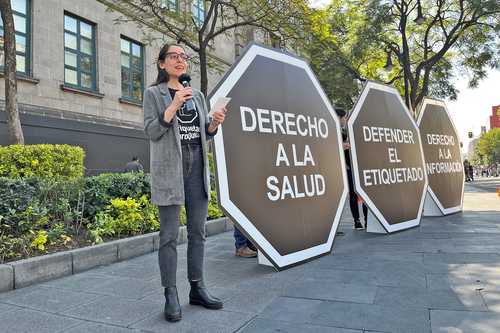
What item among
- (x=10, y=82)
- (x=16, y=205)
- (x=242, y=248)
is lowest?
(x=242, y=248)

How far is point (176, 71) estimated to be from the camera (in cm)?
313

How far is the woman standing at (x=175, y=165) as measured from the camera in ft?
9.67

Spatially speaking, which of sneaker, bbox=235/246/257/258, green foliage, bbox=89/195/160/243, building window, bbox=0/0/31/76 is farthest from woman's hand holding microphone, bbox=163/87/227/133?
building window, bbox=0/0/31/76

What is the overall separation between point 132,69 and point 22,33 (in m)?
4.83

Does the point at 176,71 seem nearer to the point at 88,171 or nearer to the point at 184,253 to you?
the point at 184,253

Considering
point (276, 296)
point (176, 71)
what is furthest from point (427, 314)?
point (176, 71)

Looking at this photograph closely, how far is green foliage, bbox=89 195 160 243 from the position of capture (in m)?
5.43

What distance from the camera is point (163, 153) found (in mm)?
2979

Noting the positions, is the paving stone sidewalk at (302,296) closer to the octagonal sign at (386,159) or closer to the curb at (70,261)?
the curb at (70,261)

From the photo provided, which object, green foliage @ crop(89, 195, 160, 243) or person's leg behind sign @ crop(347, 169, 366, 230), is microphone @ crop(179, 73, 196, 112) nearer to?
green foliage @ crop(89, 195, 160, 243)

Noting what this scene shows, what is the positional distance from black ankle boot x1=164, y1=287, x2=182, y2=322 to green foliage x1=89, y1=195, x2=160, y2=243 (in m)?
2.47

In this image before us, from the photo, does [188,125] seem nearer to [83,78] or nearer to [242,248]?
[242,248]

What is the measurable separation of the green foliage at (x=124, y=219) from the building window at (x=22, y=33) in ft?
27.8

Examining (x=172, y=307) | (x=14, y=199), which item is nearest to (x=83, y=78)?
(x=14, y=199)
